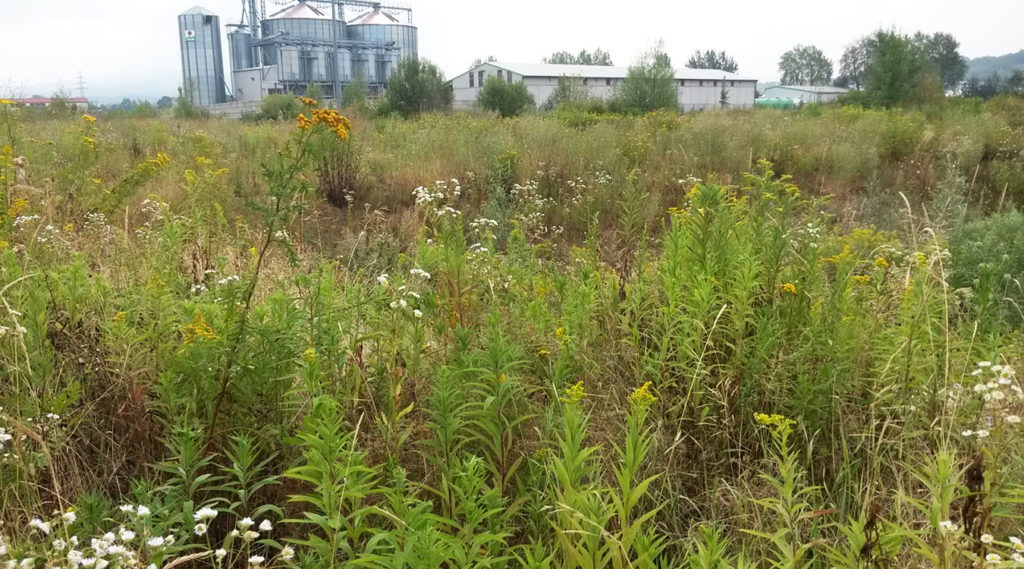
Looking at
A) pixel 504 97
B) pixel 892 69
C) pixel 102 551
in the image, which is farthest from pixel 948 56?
pixel 102 551

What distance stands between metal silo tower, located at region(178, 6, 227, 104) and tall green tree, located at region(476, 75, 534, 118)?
43122 mm

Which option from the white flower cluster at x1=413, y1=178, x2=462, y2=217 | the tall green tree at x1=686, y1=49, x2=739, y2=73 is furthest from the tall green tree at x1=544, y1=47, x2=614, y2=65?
the white flower cluster at x1=413, y1=178, x2=462, y2=217

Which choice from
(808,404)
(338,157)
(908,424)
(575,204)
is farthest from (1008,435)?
(338,157)

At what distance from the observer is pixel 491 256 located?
3637 mm

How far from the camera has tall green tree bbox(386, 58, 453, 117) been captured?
32.1m

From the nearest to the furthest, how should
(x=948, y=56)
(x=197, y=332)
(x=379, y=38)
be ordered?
(x=197, y=332) → (x=379, y=38) → (x=948, y=56)

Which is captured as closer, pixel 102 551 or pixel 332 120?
pixel 102 551

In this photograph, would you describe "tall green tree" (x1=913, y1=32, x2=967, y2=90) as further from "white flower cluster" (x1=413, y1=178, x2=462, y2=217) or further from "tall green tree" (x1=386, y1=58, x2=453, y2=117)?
"white flower cluster" (x1=413, y1=178, x2=462, y2=217)

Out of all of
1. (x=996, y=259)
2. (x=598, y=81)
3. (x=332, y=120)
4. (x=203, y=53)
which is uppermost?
(x=203, y=53)

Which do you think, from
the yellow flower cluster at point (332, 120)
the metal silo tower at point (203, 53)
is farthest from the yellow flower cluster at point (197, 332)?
the metal silo tower at point (203, 53)

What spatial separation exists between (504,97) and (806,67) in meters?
82.3

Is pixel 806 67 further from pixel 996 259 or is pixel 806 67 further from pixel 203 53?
pixel 996 259

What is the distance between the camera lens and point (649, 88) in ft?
100

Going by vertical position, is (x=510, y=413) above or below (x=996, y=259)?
below
